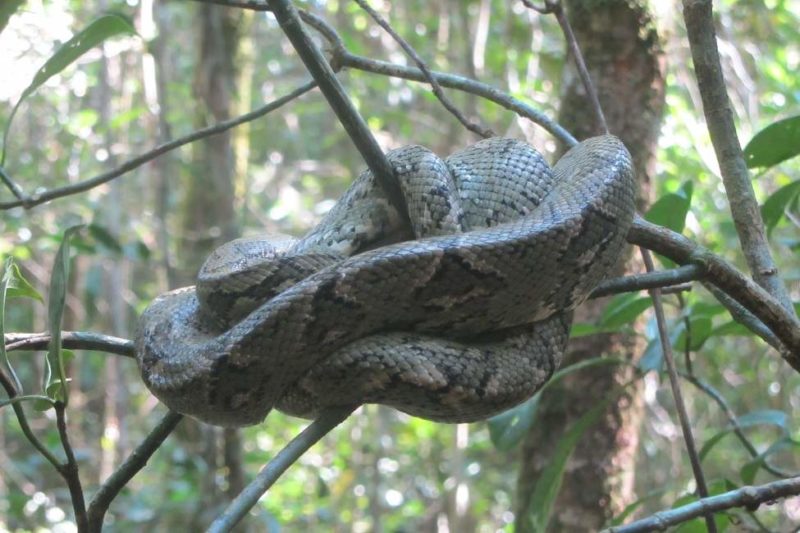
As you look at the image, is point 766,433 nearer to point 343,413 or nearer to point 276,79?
point 276,79

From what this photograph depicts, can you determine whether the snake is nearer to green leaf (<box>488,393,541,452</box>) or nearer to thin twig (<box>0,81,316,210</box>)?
thin twig (<box>0,81,316,210</box>)

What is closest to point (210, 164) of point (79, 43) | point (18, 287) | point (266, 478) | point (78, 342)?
point (79, 43)

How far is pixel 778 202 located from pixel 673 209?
0.40 metres

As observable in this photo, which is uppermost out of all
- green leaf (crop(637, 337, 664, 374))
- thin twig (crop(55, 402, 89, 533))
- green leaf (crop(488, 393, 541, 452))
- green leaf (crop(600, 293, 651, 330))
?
green leaf (crop(600, 293, 651, 330))

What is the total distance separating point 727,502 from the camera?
1741mm

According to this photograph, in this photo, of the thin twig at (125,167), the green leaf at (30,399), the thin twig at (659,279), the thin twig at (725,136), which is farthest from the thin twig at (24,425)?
the thin twig at (725,136)

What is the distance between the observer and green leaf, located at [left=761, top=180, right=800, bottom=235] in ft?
8.70

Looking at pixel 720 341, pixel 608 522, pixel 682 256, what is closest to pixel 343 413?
pixel 682 256

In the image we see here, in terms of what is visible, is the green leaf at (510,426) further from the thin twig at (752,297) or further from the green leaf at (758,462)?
the thin twig at (752,297)

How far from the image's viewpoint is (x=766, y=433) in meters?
8.05

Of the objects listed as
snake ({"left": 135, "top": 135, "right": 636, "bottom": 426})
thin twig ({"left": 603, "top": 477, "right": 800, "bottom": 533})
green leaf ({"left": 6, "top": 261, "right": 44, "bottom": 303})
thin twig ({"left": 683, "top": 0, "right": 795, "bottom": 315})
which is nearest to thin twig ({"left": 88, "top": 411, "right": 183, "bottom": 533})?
snake ({"left": 135, "top": 135, "right": 636, "bottom": 426})

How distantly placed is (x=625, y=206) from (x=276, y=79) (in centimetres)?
826

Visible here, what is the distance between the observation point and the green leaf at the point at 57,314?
1.59 metres

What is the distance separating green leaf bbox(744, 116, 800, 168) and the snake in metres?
0.58
